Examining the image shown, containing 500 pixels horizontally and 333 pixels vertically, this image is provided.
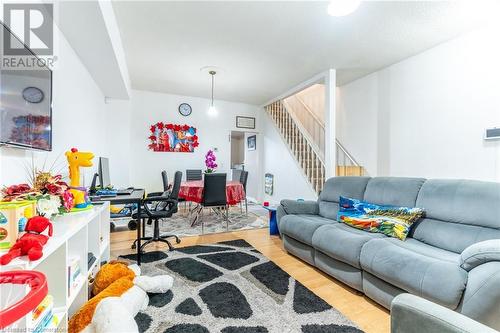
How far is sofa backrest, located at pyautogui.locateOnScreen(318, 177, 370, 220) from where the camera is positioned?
2.65 m

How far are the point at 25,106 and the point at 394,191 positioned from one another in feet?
9.64

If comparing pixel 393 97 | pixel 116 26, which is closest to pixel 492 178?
pixel 393 97

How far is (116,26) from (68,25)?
67cm

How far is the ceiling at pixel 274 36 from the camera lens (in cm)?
243

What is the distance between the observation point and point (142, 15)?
2.53 meters

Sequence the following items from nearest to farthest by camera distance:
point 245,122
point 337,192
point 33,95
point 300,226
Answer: point 33,95 → point 300,226 → point 337,192 → point 245,122

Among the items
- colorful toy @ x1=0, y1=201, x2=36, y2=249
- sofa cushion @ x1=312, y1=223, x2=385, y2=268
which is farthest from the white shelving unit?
sofa cushion @ x1=312, y1=223, x2=385, y2=268

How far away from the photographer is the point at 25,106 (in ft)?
4.53

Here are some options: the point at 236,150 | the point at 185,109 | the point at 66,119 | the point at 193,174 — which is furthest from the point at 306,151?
the point at 236,150

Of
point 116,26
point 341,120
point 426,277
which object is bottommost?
point 426,277

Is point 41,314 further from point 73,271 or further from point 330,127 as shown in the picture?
point 330,127

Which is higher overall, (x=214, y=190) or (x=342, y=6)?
(x=342, y=6)

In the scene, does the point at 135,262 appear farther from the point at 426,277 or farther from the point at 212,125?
the point at 212,125

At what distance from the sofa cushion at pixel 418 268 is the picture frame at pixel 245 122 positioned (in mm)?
4907
